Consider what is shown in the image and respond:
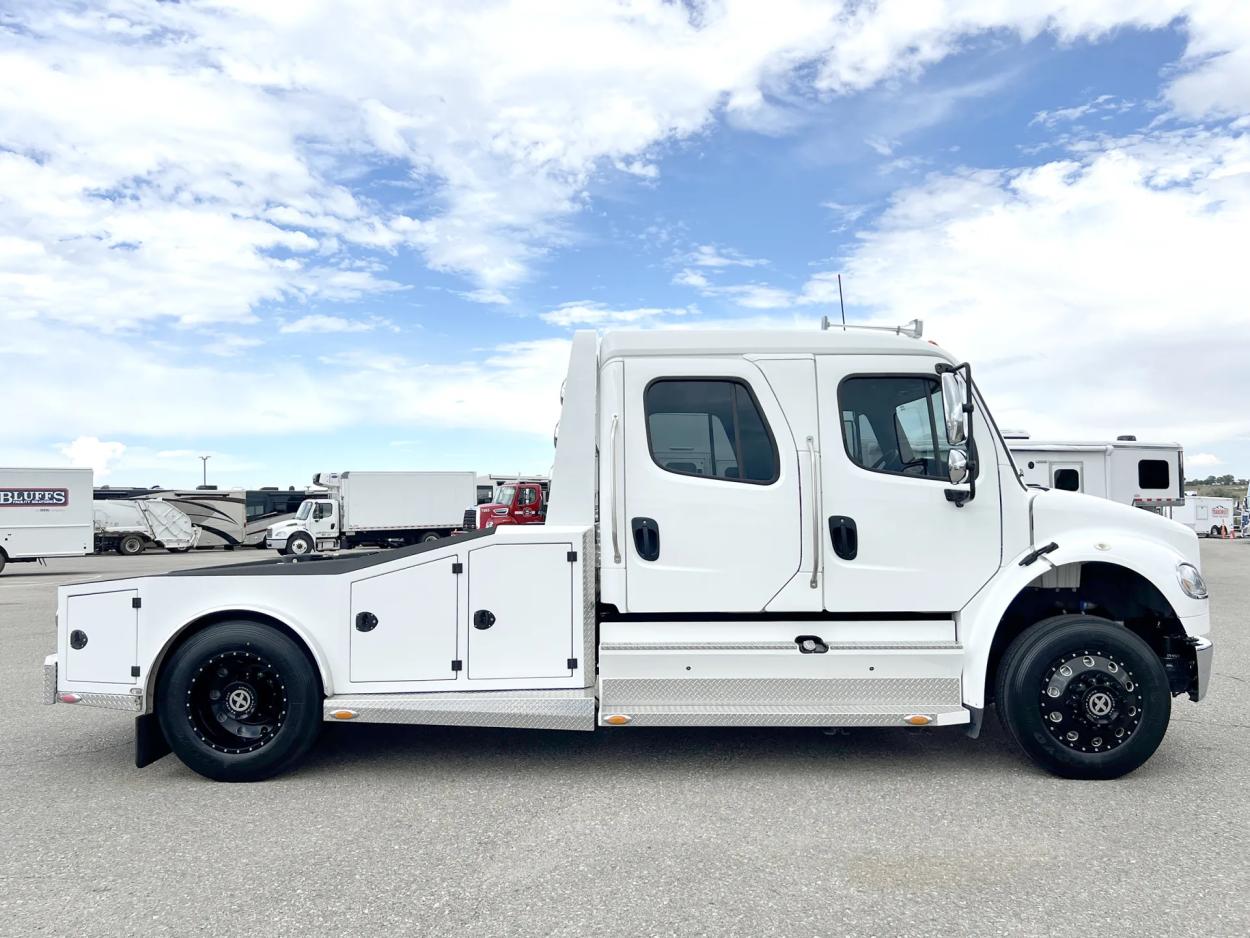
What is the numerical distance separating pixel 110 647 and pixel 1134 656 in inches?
230

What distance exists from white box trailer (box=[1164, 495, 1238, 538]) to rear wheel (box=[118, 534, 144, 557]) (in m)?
43.4

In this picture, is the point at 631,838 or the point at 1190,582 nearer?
the point at 631,838

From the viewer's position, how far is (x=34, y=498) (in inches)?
954

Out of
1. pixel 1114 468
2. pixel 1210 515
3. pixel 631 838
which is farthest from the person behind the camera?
pixel 1210 515

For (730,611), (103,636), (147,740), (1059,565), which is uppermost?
(1059,565)

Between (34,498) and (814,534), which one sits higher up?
(34,498)

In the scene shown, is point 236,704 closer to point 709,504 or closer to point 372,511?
point 709,504

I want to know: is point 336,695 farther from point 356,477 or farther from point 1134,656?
point 356,477

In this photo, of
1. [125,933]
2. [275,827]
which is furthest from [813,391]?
[125,933]

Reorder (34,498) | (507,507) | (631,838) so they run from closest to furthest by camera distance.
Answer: (631,838) → (34,498) → (507,507)

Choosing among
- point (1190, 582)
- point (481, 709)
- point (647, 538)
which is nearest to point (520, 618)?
point (481, 709)

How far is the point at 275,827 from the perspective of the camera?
14.3ft

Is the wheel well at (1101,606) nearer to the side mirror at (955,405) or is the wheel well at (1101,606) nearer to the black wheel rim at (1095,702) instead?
the black wheel rim at (1095,702)

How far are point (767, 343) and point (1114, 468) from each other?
1440cm
